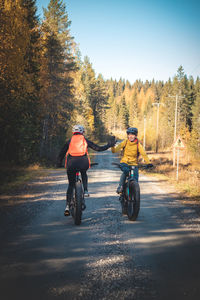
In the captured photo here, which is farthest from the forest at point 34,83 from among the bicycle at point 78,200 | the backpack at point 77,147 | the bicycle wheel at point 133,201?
the bicycle wheel at point 133,201

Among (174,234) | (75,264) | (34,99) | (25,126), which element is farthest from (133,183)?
(34,99)

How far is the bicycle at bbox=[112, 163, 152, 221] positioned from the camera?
5789mm

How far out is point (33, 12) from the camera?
20641 mm

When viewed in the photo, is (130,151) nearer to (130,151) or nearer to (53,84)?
(130,151)

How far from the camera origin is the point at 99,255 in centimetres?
394

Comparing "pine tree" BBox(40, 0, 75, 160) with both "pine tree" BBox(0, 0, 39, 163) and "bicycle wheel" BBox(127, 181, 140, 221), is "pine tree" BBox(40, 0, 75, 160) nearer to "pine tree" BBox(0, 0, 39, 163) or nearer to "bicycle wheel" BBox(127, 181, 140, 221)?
"pine tree" BBox(0, 0, 39, 163)

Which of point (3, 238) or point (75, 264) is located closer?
point (75, 264)

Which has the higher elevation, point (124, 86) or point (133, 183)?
point (124, 86)

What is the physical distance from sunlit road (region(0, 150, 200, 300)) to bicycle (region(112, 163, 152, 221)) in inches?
8.2

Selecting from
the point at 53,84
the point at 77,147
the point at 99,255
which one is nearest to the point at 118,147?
the point at 77,147

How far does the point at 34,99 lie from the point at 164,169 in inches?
488

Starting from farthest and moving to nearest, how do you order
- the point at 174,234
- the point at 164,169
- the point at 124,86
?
the point at 124,86 → the point at 164,169 → the point at 174,234

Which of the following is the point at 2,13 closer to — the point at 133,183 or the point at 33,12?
the point at 33,12

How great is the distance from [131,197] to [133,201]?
0.17m
